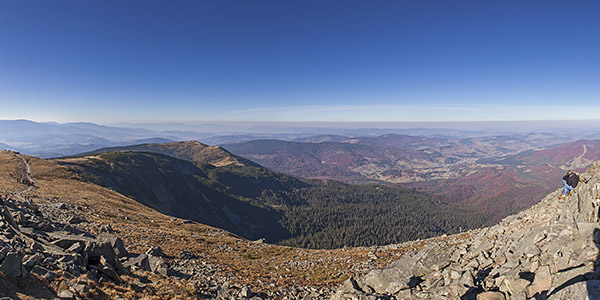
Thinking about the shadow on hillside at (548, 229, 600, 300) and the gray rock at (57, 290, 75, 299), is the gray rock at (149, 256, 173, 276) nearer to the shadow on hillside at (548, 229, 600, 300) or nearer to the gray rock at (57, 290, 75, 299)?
the gray rock at (57, 290, 75, 299)

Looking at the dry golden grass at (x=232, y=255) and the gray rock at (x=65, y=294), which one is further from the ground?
the gray rock at (x=65, y=294)

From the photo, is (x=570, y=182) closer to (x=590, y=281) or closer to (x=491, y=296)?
(x=590, y=281)

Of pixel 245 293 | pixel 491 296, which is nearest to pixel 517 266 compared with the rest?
pixel 491 296

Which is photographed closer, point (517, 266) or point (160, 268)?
point (517, 266)

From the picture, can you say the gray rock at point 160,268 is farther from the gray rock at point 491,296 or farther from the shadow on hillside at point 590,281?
the shadow on hillside at point 590,281

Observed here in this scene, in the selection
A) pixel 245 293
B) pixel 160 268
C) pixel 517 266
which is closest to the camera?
pixel 517 266

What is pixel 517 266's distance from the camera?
49.4 feet

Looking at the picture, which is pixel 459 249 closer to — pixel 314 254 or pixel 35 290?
pixel 314 254

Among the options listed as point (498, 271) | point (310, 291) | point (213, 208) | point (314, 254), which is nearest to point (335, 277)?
point (310, 291)

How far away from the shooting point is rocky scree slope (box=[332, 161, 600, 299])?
12719 mm

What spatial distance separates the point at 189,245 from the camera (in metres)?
33.2

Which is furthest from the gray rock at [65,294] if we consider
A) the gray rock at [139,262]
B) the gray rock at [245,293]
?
the gray rock at [245,293]

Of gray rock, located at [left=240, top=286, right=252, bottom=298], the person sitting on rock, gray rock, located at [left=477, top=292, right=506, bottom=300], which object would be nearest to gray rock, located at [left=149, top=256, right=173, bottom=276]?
gray rock, located at [left=240, top=286, right=252, bottom=298]

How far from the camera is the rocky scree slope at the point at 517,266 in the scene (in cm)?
1272
